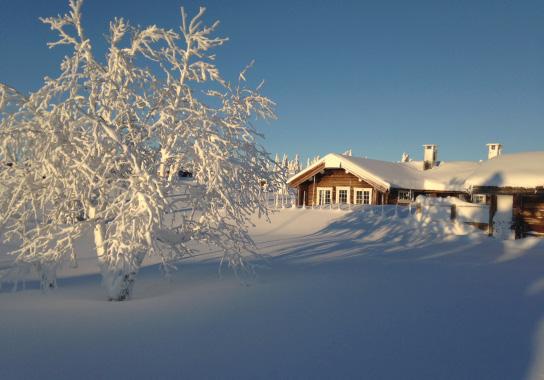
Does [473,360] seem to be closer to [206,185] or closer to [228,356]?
[228,356]

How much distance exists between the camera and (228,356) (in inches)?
172

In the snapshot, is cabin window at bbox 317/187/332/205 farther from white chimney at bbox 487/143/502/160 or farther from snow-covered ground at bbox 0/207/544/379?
snow-covered ground at bbox 0/207/544/379

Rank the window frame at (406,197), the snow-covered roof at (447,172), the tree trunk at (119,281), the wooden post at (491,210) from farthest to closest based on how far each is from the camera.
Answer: the window frame at (406,197) < the wooden post at (491,210) < the snow-covered roof at (447,172) < the tree trunk at (119,281)

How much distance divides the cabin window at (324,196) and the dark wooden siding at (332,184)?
0.24m

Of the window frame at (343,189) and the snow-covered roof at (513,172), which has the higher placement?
the snow-covered roof at (513,172)

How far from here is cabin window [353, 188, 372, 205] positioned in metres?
28.4

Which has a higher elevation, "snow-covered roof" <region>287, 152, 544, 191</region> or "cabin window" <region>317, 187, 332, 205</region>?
"snow-covered roof" <region>287, 152, 544, 191</region>

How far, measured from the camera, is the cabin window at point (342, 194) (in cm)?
2917

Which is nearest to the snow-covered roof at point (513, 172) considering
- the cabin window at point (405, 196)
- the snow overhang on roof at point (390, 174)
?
the snow overhang on roof at point (390, 174)

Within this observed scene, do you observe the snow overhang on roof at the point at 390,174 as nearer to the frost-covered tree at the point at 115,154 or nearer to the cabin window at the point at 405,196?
the cabin window at the point at 405,196

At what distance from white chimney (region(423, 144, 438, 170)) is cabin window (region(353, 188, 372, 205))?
28.8ft

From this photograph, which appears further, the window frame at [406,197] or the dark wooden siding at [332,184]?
the window frame at [406,197]

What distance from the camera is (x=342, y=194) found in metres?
29.5

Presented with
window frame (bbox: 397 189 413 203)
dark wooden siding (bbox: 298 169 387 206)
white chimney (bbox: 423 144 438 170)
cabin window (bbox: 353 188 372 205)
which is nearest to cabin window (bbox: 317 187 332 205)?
dark wooden siding (bbox: 298 169 387 206)
